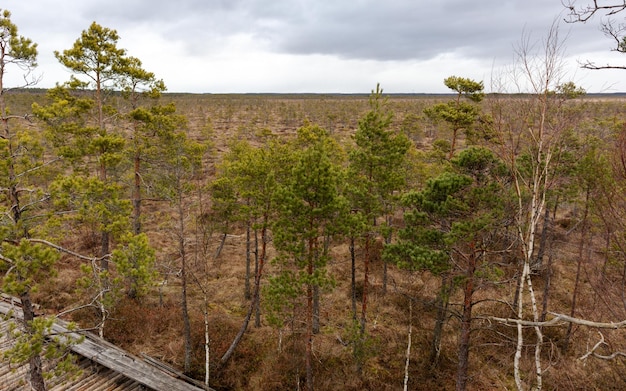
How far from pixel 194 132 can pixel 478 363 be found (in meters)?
58.5

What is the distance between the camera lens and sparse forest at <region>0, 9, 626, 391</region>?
8102mm

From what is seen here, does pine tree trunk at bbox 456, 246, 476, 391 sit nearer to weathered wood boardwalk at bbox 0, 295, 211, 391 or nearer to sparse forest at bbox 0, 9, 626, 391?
sparse forest at bbox 0, 9, 626, 391

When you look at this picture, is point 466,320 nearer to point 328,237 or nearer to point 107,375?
point 328,237

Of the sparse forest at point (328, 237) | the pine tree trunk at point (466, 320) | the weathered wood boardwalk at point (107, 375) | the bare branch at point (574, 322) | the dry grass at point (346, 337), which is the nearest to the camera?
the bare branch at point (574, 322)

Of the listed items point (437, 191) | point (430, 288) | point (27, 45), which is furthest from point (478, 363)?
point (27, 45)

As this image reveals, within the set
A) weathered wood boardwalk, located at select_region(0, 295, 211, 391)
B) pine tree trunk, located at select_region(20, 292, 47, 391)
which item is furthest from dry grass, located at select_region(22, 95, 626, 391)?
pine tree trunk, located at select_region(20, 292, 47, 391)

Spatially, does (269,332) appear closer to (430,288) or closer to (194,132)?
(430,288)

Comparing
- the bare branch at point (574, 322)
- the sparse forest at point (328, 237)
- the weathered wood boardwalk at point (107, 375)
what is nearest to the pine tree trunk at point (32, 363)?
the sparse forest at point (328, 237)

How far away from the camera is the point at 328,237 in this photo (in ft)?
56.7

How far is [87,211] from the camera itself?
8398mm

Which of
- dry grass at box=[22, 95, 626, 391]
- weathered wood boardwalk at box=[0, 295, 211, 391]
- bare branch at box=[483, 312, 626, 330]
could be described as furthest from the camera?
dry grass at box=[22, 95, 626, 391]

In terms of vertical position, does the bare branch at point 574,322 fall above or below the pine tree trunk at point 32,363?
above

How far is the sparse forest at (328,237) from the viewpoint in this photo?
319 inches

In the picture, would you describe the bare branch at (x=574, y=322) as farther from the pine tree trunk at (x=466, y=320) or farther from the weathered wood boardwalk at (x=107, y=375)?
the weathered wood boardwalk at (x=107, y=375)
